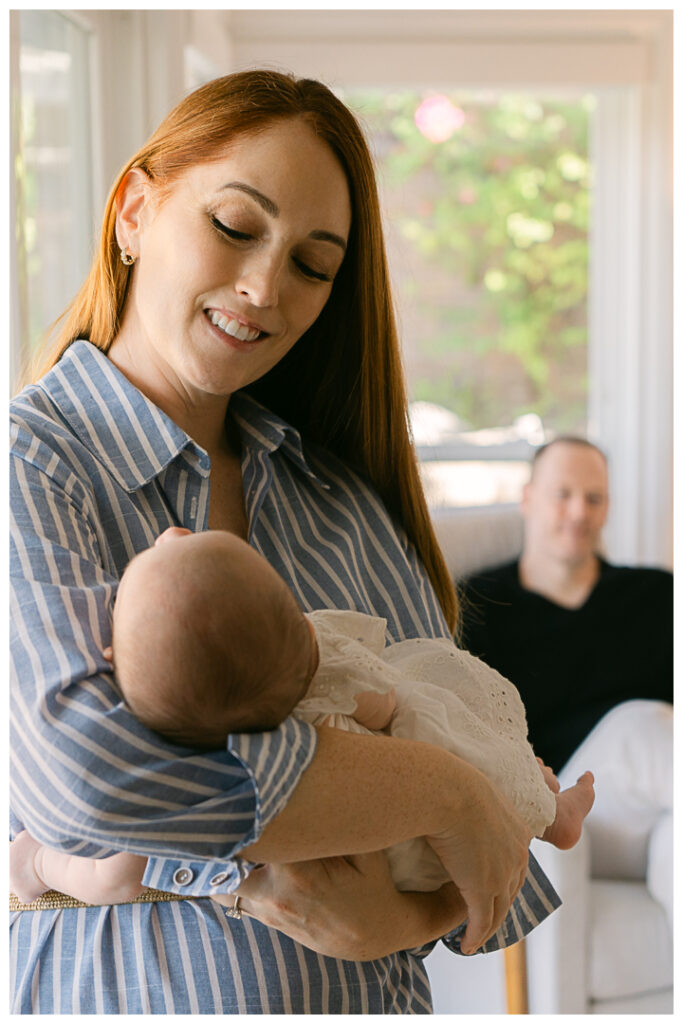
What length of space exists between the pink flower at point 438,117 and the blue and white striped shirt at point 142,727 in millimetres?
3168

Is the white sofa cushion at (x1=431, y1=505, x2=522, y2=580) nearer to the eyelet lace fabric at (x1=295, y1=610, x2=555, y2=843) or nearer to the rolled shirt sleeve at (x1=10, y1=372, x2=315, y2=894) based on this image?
the eyelet lace fabric at (x1=295, y1=610, x2=555, y2=843)

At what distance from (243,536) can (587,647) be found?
5.78ft

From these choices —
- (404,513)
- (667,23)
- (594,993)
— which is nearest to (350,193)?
(404,513)

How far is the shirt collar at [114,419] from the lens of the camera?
3.29ft

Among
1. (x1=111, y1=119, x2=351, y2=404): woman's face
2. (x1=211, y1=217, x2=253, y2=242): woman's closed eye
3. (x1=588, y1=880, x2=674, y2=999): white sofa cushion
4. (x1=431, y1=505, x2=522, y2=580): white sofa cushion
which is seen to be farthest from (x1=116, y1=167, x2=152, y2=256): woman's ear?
(x1=588, y1=880, x2=674, y2=999): white sofa cushion

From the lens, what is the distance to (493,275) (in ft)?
13.8

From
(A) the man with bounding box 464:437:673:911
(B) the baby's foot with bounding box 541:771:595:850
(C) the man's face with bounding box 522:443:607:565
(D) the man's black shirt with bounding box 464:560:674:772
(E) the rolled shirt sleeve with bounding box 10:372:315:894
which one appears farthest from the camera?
(C) the man's face with bounding box 522:443:607:565

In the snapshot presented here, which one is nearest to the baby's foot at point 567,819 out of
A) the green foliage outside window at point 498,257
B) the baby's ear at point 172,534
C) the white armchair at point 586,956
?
the baby's ear at point 172,534

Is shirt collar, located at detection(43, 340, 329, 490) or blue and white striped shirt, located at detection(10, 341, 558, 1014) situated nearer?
blue and white striped shirt, located at detection(10, 341, 558, 1014)

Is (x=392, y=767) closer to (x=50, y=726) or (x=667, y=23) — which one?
(x=50, y=726)

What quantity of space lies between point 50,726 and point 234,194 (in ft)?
1.76

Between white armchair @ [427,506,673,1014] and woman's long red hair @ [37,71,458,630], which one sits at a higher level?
woman's long red hair @ [37,71,458,630]

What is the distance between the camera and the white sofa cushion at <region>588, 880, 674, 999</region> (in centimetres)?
230

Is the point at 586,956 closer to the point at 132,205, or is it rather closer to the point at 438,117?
the point at 132,205
